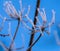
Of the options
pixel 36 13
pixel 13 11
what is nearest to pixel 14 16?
pixel 13 11

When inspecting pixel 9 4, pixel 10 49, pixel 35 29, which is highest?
pixel 9 4

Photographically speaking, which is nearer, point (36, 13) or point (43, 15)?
point (43, 15)

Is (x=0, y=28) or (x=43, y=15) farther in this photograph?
(x=0, y=28)

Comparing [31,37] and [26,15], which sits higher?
[26,15]

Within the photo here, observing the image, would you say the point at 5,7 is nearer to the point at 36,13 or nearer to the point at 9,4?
the point at 9,4

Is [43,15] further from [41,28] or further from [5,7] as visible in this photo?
[5,7]

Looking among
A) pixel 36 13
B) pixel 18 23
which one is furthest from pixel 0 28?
pixel 36 13

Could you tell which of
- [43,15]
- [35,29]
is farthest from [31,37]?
[43,15]

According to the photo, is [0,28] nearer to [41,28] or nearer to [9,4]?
[9,4]

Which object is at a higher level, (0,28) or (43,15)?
(43,15)
